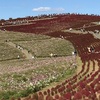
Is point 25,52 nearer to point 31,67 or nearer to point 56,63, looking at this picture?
point 56,63

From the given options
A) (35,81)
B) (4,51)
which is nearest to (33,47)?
(4,51)

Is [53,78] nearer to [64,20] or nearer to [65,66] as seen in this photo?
[65,66]

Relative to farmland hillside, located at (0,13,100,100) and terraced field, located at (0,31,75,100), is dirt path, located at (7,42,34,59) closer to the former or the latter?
terraced field, located at (0,31,75,100)

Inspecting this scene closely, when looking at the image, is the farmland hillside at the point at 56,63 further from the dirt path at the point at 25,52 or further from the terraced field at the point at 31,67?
the dirt path at the point at 25,52

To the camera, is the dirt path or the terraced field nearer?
the terraced field

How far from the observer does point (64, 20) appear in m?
110

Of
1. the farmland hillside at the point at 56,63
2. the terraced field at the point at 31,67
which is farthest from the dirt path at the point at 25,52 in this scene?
the farmland hillside at the point at 56,63

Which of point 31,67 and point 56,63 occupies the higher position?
Result: point 56,63

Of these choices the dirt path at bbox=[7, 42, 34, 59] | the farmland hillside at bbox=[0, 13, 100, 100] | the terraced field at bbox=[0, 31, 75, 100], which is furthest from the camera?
the dirt path at bbox=[7, 42, 34, 59]

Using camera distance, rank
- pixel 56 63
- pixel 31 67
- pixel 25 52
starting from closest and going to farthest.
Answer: pixel 31 67
pixel 56 63
pixel 25 52

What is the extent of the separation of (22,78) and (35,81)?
4.79 ft

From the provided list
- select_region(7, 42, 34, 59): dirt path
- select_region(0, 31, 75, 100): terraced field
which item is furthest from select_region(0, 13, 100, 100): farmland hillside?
select_region(7, 42, 34, 59): dirt path

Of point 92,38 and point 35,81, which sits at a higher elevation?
point 92,38

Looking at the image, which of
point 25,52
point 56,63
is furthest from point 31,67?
point 25,52
